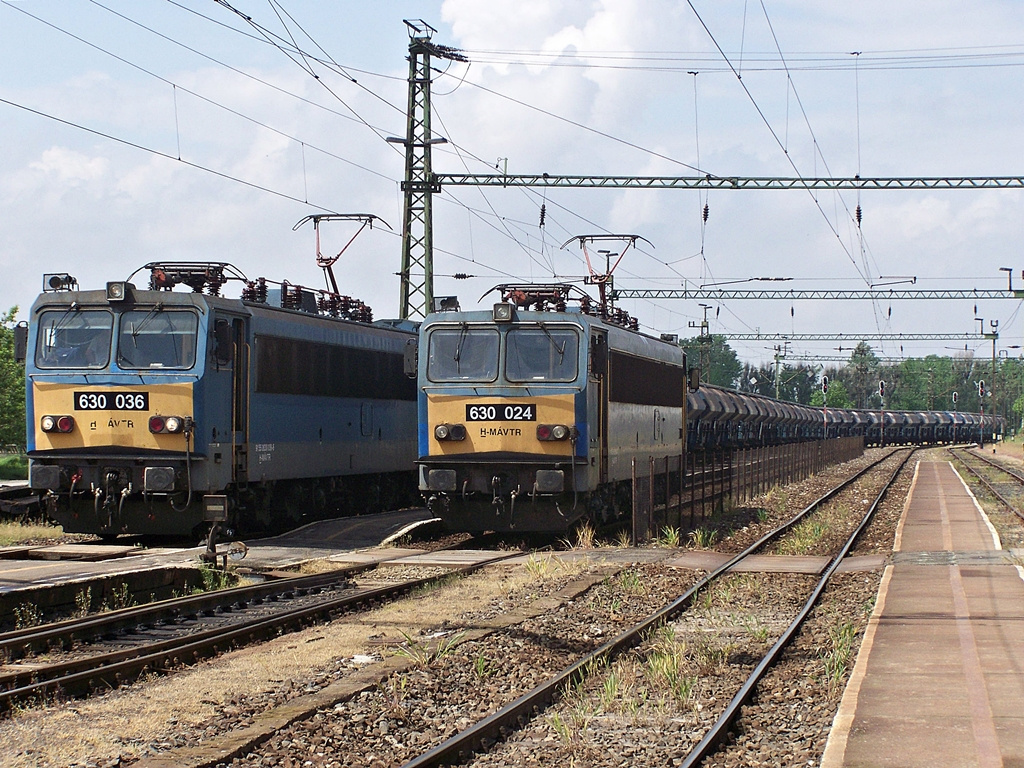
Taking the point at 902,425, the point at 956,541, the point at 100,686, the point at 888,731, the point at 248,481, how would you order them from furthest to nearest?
the point at 902,425 → the point at 956,541 → the point at 248,481 → the point at 100,686 → the point at 888,731

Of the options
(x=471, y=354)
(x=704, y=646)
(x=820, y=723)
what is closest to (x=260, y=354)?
(x=471, y=354)

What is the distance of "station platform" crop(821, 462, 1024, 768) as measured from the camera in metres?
7.20

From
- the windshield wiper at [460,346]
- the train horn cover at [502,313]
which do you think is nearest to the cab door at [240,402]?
the windshield wiper at [460,346]

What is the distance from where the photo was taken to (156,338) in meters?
17.5

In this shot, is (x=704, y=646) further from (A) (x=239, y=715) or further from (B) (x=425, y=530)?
(B) (x=425, y=530)

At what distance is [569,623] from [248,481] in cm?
741

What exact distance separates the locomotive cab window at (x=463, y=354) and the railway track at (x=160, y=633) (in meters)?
4.47

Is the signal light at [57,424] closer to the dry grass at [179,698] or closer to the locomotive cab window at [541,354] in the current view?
the locomotive cab window at [541,354]

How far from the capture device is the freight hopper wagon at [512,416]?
18.2 m

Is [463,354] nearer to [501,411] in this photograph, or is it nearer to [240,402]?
[501,411]

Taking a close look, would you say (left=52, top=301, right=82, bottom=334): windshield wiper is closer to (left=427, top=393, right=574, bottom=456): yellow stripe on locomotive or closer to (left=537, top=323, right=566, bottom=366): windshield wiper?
(left=427, top=393, right=574, bottom=456): yellow stripe on locomotive

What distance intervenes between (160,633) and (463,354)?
26.4 feet

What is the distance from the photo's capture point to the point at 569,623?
1243 cm

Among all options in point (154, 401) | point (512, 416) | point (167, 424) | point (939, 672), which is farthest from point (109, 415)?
point (939, 672)
